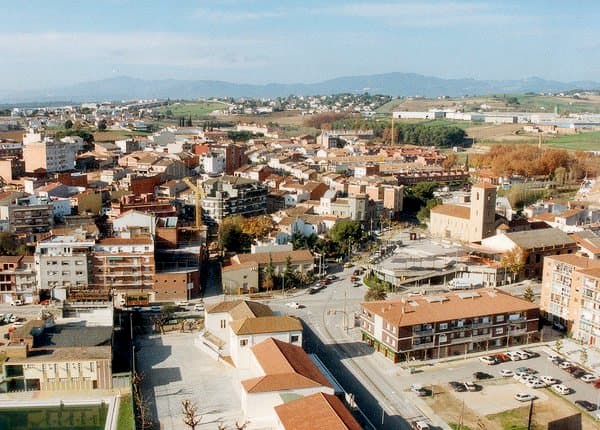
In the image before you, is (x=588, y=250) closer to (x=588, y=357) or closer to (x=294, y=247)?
(x=588, y=357)

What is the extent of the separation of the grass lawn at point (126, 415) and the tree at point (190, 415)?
865mm

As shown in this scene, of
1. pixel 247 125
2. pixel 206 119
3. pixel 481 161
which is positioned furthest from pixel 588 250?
pixel 206 119

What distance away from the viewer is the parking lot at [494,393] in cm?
1100

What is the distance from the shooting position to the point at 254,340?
12719mm

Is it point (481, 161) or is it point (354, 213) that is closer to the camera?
point (354, 213)

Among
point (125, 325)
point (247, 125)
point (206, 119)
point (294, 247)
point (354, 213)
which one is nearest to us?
point (125, 325)

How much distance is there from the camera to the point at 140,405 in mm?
A: 10891

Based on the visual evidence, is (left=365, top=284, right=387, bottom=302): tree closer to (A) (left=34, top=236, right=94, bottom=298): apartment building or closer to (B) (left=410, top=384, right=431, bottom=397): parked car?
(B) (left=410, top=384, right=431, bottom=397): parked car

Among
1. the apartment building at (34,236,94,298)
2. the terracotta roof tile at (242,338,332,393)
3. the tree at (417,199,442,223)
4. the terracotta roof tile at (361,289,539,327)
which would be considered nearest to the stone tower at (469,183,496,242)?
the tree at (417,199,442,223)

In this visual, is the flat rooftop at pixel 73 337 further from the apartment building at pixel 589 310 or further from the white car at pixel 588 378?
the apartment building at pixel 589 310

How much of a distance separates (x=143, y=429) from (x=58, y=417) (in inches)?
83.8

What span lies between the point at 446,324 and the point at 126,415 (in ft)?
21.4

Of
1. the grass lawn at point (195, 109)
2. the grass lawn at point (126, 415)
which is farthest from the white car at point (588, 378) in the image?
the grass lawn at point (195, 109)

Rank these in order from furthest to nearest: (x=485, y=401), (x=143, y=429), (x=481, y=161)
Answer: (x=481, y=161) → (x=485, y=401) → (x=143, y=429)
